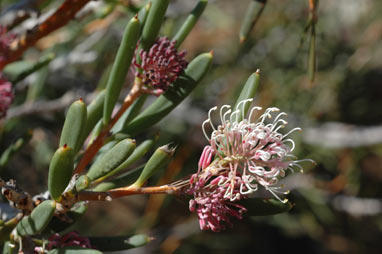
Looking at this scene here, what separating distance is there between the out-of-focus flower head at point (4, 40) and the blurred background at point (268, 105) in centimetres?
28

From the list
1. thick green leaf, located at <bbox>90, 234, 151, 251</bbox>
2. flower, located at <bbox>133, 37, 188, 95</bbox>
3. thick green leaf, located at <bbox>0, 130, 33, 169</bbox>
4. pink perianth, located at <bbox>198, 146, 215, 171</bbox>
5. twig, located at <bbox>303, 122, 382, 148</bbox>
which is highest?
flower, located at <bbox>133, 37, 188, 95</bbox>

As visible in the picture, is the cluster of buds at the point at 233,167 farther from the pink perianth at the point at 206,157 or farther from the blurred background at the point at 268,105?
the blurred background at the point at 268,105

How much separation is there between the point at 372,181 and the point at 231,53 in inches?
35.9

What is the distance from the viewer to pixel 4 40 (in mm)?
857

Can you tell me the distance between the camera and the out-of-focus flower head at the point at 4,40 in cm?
84

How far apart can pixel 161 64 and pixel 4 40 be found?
400 mm

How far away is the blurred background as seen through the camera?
1569 mm

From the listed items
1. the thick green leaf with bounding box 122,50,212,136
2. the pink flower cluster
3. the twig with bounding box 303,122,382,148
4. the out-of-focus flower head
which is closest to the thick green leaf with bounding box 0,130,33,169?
the out-of-focus flower head

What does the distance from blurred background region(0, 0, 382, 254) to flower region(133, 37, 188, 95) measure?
2.12 feet

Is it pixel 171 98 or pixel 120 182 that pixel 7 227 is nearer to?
pixel 120 182

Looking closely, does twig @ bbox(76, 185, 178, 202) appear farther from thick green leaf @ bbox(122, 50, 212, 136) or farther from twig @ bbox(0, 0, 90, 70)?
twig @ bbox(0, 0, 90, 70)

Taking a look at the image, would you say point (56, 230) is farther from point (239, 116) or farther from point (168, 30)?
point (168, 30)

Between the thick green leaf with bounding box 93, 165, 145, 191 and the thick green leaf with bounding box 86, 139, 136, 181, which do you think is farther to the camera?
the thick green leaf with bounding box 93, 165, 145, 191

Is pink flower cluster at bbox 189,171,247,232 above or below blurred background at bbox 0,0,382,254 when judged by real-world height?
above
